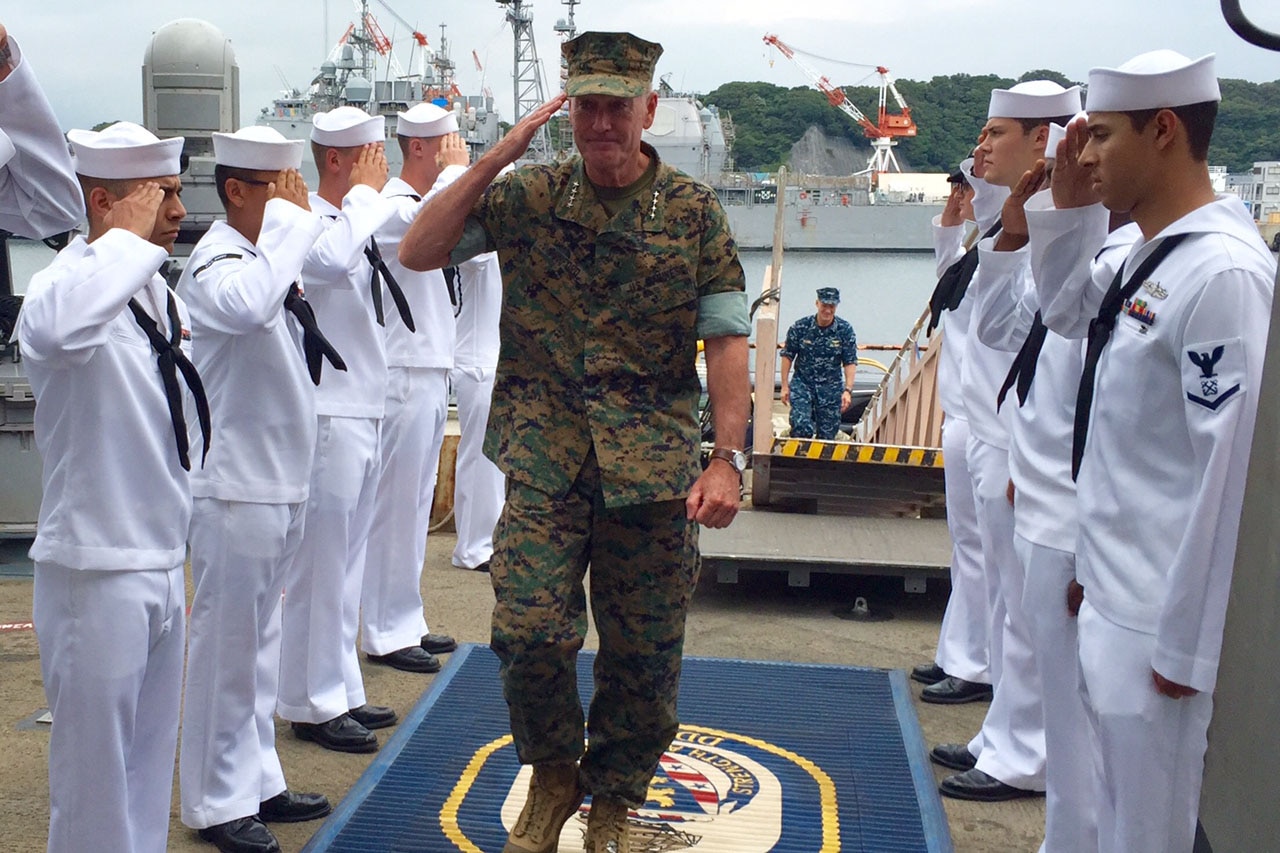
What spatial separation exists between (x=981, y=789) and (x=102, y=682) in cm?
281

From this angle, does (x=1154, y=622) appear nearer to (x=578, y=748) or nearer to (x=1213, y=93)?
(x=1213, y=93)

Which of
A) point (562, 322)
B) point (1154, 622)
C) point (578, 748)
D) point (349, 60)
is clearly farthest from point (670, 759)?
point (349, 60)

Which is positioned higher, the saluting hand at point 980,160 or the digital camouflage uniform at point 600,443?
the saluting hand at point 980,160

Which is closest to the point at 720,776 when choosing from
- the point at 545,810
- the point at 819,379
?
the point at 545,810

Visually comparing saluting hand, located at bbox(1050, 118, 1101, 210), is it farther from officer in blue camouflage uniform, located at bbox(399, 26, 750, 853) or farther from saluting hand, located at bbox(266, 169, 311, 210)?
saluting hand, located at bbox(266, 169, 311, 210)

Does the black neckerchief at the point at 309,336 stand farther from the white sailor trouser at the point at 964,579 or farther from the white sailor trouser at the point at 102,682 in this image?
the white sailor trouser at the point at 964,579

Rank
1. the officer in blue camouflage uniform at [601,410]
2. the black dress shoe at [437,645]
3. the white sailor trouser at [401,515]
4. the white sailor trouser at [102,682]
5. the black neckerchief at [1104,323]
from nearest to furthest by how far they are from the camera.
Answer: the black neckerchief at [1104,323]
the white sailor trouser at [102,682]
the officer in blue camouflage uniform at [601,410]
the white sailor trouser at [401,515]
the black dress shoe at [437,645]

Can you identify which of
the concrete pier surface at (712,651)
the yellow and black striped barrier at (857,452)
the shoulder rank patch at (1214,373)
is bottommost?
the concrete pier surface at (712,651)

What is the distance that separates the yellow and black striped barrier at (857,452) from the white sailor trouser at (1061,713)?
153 inches

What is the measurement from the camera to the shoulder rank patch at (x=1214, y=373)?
2518mm

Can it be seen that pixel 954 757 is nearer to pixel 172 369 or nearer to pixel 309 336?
pixel 309 336

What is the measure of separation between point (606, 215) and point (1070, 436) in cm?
138

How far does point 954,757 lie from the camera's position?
4.93 m

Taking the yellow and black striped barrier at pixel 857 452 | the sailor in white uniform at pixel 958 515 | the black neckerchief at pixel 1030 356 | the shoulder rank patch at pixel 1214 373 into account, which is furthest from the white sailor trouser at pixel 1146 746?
the yellow and black striped barrier at pixel 857 452
